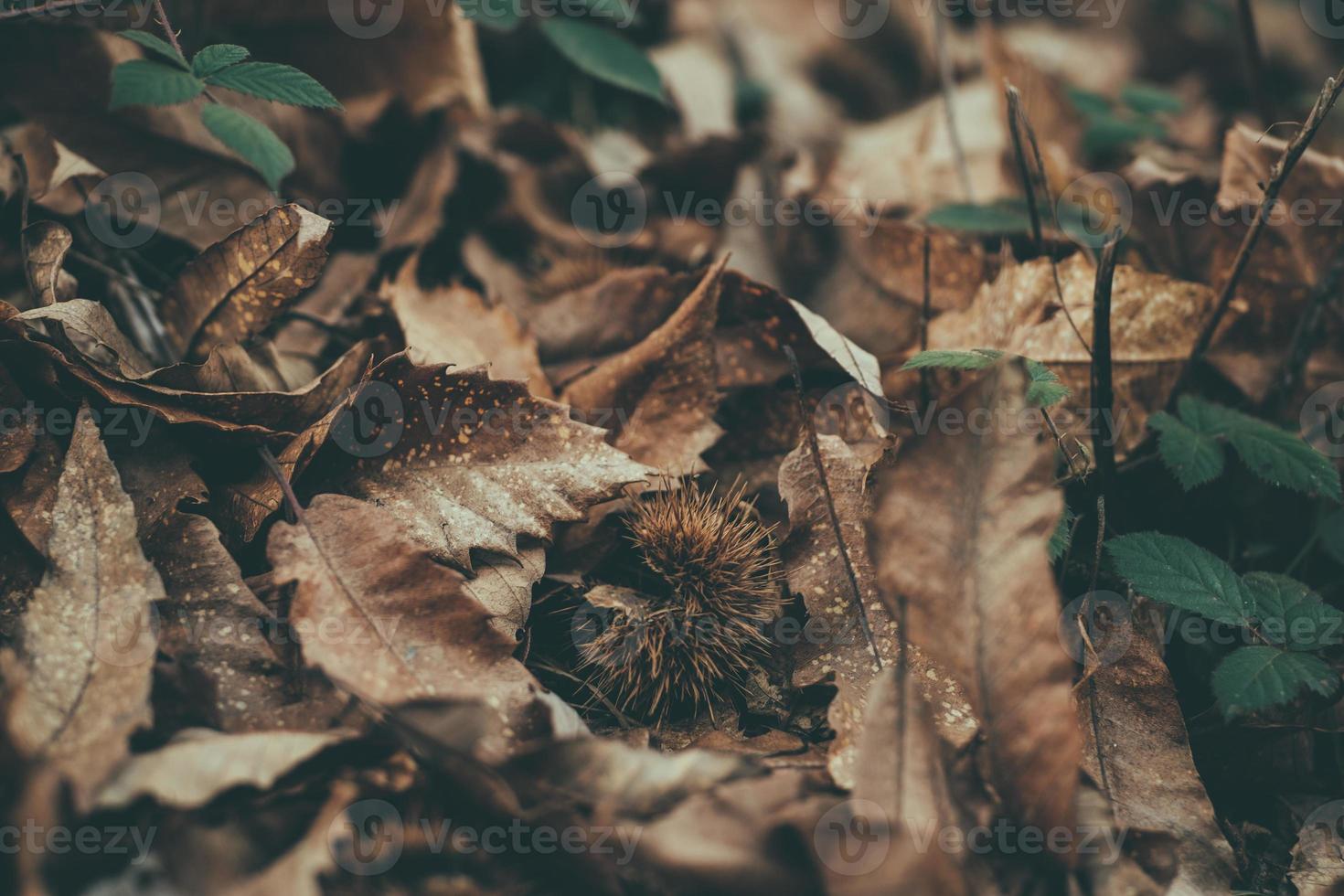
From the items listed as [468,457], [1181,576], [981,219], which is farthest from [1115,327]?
[468,457]

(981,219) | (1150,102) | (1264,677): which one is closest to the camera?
(1264,677)

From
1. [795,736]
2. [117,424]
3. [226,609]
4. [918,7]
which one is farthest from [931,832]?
[918,7]

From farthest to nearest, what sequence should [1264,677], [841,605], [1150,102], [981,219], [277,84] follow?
1. [1150,102]
2. [981,219]
3. [277,84]
4. [841,605]
5. [1264,677]

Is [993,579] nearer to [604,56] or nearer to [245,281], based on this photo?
[245,281]

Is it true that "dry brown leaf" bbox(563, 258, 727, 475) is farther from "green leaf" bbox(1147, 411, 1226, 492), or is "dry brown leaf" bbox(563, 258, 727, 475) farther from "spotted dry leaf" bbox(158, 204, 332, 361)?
"green leaf" bbox(1147, 411, 1226, 492)

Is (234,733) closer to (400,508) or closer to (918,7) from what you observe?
(400,508)

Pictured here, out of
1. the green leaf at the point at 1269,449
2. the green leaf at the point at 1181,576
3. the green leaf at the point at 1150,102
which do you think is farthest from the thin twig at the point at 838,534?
the green leaf at the point at 1150,102

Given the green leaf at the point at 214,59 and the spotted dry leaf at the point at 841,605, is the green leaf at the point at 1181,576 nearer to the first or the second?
the spotted dry leaf at the point at 841,605
